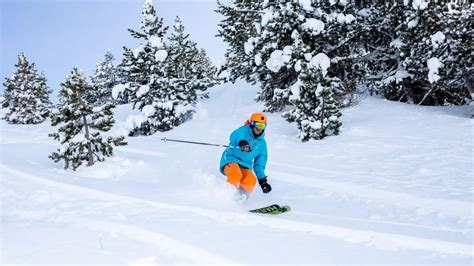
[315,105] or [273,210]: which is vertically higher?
[315,105]

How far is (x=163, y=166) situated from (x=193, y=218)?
528cm

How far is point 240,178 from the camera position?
700 centimetres

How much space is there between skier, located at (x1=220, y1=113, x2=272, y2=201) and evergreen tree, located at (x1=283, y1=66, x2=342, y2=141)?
16.3 feet

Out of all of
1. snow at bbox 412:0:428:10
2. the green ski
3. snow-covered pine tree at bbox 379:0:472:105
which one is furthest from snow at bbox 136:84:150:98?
the green ski

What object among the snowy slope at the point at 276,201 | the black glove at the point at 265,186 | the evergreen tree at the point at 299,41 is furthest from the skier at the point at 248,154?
the evergreen tree at the point at 299,41

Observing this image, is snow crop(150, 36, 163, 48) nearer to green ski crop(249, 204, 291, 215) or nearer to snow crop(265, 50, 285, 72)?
snow crop(265, 50, 285, 72)

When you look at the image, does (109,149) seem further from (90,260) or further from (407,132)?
(407,132)

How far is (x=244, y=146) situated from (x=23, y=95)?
98.4 feet

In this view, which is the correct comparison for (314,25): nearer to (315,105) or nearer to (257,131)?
(315,105)

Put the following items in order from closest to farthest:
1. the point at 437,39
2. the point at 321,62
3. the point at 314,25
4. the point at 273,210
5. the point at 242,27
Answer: the point at 273,210 < the point at 321,62 < the point at 437,39 < the point at 314,25 < the point at 242,27

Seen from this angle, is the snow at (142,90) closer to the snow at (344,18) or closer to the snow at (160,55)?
the snow at (160,55)

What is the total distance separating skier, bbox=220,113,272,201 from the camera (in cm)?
719

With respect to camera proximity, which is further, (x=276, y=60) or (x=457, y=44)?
(x=276, y=60)

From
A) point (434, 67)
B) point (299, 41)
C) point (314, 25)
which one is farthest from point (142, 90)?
point (434, 67)
